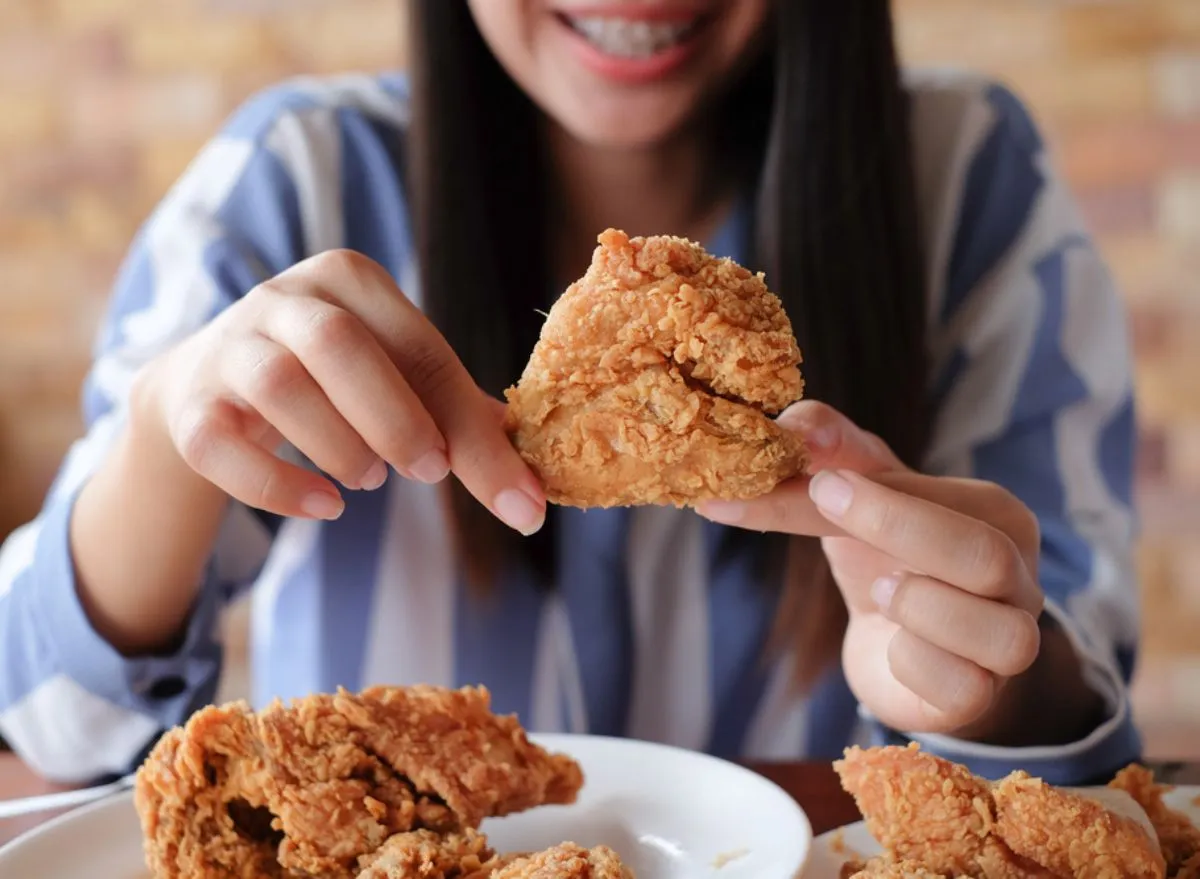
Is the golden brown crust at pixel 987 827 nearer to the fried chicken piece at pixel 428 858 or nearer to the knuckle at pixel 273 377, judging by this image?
the fried chicken piece at pixel 428 858

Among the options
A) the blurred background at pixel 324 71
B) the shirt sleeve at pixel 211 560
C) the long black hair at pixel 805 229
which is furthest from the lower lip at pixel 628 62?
the blurred background at pixel 324 71

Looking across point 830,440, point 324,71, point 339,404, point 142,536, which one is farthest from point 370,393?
point 324,71

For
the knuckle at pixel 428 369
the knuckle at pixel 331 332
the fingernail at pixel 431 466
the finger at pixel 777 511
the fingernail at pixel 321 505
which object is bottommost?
the finger at pixel 777 511

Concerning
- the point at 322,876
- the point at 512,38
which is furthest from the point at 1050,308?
the point at 322,876

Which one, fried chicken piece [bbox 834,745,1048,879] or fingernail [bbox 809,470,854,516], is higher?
fingernail [bbox 809,470,854,516]

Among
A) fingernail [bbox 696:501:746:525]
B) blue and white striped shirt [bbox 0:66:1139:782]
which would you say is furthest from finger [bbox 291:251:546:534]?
blue and white striped shirt [bbox 0:66:1139:782]

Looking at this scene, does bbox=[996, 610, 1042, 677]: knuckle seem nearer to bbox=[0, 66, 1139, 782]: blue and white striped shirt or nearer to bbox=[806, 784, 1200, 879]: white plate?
bbox=[806, 784, 1200, 879]: white plate
